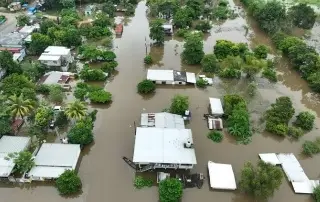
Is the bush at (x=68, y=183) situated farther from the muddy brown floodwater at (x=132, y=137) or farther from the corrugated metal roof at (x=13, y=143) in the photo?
the corrugated metal roof at (x=13, y=143)

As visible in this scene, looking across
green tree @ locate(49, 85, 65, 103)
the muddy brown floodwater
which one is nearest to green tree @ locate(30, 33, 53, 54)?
the muddy brown floodwater

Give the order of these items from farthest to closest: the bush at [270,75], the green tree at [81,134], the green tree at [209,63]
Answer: the green tree at [209,63] < the bush at [270,75] < the green tree at [81,134]

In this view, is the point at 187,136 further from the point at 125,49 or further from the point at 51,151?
the point at 125,49

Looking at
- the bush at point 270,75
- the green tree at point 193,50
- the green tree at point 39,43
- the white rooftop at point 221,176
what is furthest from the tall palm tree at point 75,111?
the bush at point 270,75

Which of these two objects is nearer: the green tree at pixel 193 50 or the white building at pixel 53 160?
the white building at pixel 53 160

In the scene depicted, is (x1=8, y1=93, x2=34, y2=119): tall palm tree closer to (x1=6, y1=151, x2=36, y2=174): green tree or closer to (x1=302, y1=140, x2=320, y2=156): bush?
(x1=6, y1=151, x2=36, y2=174): green tree

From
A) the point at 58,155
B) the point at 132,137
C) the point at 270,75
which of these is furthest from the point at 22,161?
the point at 270,75
